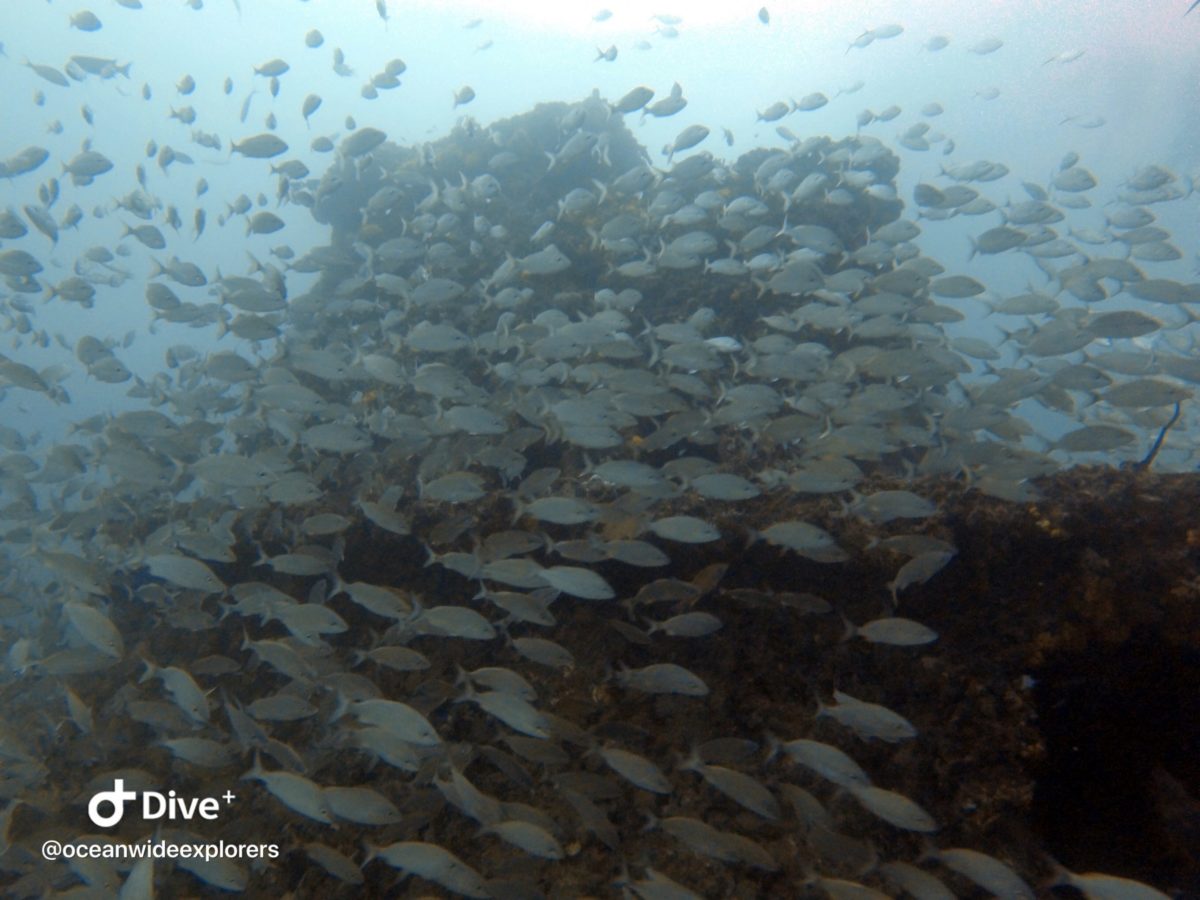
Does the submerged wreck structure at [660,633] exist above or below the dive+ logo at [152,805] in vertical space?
above

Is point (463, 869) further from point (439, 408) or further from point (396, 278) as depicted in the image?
point (396, 278)

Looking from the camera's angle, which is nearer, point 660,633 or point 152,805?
point 660,633

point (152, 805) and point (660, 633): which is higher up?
point (660, 633)

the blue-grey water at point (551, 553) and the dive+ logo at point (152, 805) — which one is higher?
the blue-grey water at point (551, 553)

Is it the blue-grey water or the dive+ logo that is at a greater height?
the blue-grey water

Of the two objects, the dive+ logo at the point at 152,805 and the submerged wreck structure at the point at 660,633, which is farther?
the dive+ logo at the point at 152,805

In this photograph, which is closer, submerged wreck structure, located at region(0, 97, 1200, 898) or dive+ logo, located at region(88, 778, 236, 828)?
submerged wreck structure, located at region(0, 97, 1200, 898)

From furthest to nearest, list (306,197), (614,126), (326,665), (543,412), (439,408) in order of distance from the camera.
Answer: (614,126) < (306,197) < (439,408) < (543,412) < (326,665)

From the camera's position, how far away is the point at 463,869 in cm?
355

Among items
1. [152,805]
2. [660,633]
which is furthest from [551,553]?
[152,805]

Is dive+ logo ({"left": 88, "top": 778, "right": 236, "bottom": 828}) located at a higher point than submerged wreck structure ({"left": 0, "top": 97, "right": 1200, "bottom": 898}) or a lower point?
lower

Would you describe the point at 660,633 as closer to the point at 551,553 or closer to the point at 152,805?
the point at 551,553

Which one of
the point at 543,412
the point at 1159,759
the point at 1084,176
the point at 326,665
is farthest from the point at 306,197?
the point at 1159,759

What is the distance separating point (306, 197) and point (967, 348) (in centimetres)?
1016
